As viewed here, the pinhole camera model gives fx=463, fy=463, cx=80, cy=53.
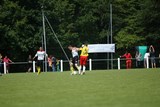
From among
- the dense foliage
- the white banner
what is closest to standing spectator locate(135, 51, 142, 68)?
the white banner

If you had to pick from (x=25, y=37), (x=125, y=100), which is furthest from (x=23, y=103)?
(x=25, y=37)

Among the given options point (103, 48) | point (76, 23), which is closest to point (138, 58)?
point (103, 48)

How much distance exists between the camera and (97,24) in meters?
61.9

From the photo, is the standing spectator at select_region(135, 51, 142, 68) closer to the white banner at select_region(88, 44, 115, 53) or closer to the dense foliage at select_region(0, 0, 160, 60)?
the white banner at select_region(88, 44, 115, 53)

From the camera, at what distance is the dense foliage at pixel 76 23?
52722 millimetres

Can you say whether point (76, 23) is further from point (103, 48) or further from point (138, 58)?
point (138, 58)

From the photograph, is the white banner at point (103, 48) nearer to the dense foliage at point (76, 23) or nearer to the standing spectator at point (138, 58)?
the standing spectator at point (138, 58)

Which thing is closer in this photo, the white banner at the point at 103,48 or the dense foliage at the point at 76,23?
the white banner at the point at 103,48

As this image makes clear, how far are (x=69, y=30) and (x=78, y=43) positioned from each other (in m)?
2.03

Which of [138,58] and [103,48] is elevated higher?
[103,48]

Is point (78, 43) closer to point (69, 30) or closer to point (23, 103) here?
point (69, 30)

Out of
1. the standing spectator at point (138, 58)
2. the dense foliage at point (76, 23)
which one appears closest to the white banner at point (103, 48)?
the standing spectator at point (138, 58)

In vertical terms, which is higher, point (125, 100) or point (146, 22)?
point (146, 22)

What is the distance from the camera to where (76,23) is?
59719mm
